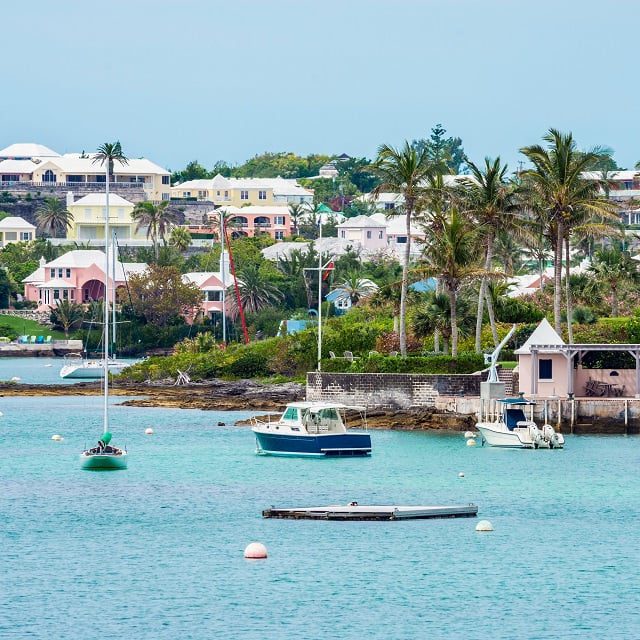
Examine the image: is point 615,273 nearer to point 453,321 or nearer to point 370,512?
point 453,321

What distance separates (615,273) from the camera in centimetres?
9744

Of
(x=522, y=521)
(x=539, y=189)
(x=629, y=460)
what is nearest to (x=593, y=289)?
(x=539, y=189)

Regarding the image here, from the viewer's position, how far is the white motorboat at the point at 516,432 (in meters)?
69.2

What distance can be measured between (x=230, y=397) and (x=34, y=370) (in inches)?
1646

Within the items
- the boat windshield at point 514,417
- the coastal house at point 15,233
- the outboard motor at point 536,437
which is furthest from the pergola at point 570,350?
the coastal house at point 15,233

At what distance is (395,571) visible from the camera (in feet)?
146

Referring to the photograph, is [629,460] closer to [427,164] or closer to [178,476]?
[178,476]

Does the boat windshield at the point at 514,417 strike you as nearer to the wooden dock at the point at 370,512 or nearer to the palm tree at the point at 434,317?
the palm tree at the point at 434,317

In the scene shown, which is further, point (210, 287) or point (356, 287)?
point (210, 287)

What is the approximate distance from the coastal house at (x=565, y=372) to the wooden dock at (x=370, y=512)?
23009 mm

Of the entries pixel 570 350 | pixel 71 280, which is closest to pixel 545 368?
pixel 570 350

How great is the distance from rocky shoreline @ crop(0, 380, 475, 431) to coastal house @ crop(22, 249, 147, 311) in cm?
6044

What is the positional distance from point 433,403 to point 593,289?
24.5 meters

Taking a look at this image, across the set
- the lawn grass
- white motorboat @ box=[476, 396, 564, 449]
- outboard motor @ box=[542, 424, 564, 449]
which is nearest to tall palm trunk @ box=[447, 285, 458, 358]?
white motorboat @ box=[476, 396, 564, 449]
